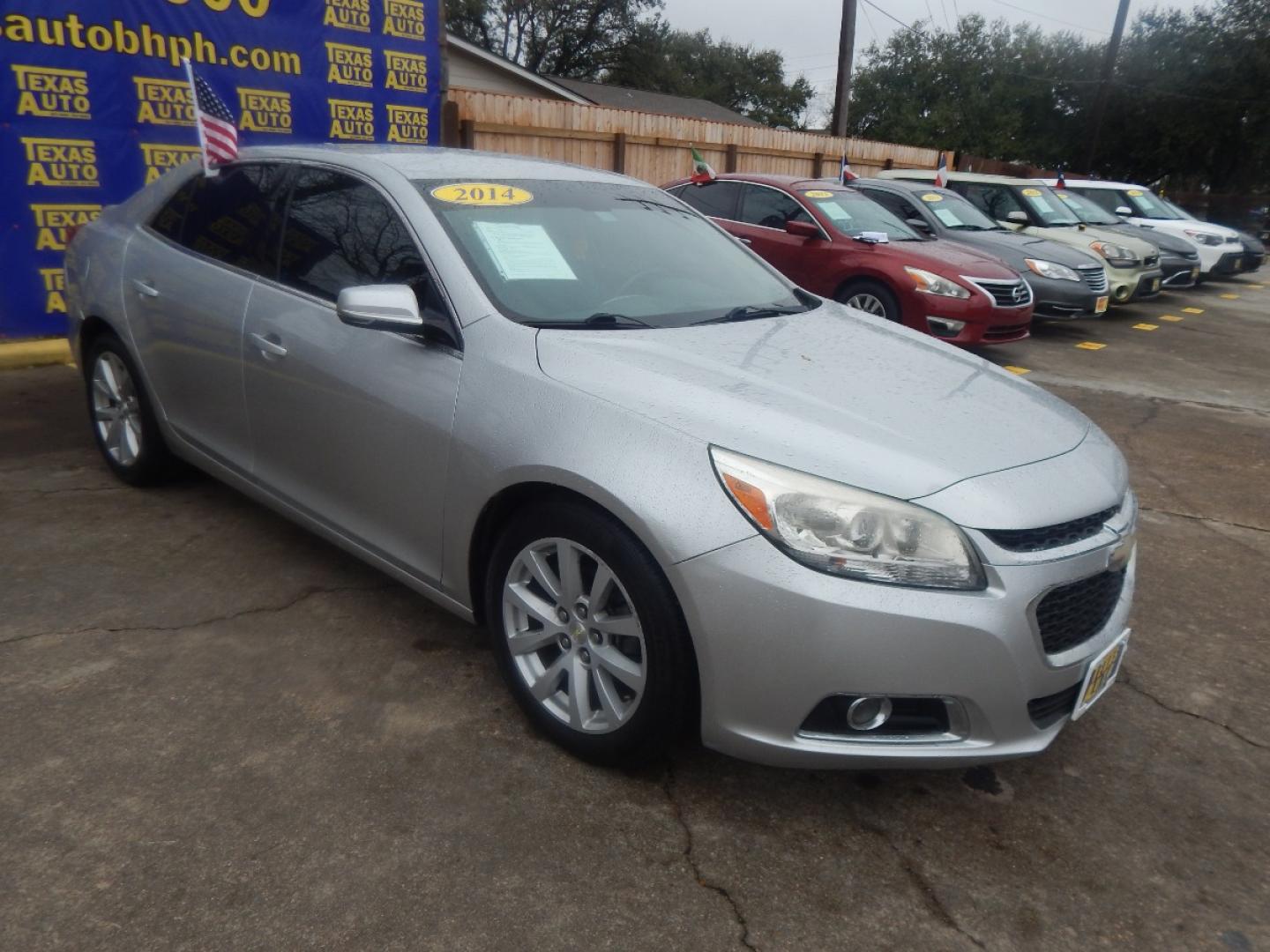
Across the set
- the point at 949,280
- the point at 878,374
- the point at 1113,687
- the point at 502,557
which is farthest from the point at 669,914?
the point at 949,280

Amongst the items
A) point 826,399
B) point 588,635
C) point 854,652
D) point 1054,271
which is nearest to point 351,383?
point 588,635

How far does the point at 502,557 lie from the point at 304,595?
1.25 meters

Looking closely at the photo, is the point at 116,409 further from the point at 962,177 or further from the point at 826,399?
the point at 962,177

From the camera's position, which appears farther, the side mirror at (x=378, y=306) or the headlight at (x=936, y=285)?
the headlight at (x=936, y=285)

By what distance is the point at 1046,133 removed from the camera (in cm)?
4072

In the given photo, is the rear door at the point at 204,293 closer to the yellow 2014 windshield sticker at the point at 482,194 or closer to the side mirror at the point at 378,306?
the yellow 2014 windshield sticker at the point at 482,194

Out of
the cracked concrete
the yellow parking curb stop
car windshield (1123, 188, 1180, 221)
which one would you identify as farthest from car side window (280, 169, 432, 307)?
car windshield (1123, 188, 1180, 221)

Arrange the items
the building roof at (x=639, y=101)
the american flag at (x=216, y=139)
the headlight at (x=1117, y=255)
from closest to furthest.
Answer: the american flag at (x=216, y=139) → the headlight at (x=1117, y=255) → the building roof at (x=639, y=101)

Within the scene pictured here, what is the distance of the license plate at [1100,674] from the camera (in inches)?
96.6

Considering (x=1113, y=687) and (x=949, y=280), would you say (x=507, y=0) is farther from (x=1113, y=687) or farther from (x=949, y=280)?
(x=1113, y=687)

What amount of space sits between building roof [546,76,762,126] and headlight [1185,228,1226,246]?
14.0 m

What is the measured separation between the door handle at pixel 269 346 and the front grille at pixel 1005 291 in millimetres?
6391

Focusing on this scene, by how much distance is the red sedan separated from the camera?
8070mm

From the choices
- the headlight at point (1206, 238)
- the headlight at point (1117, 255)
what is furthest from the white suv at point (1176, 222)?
the headlight at point (1117, 255)
